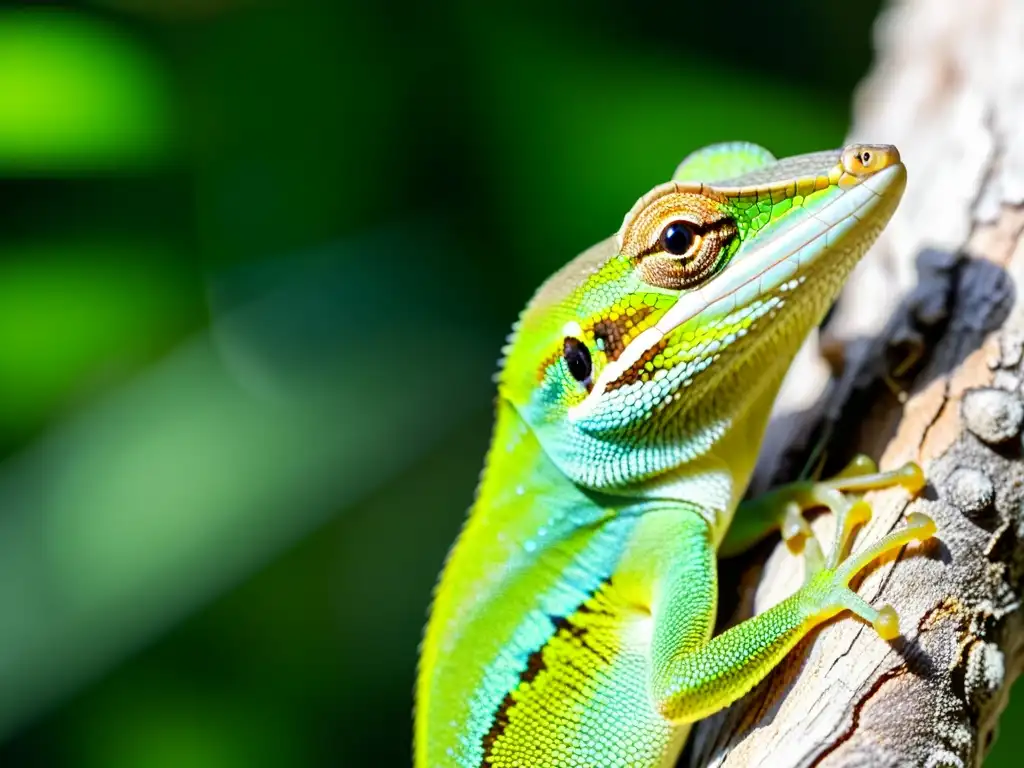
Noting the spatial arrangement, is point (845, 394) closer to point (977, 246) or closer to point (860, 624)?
point (977, 246)

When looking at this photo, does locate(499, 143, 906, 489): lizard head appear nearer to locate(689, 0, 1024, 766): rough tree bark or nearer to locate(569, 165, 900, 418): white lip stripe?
locate(569, 165, 900, 418): white lip stripe

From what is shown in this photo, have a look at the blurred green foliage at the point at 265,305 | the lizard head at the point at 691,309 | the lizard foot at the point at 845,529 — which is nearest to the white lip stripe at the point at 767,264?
the lizard head at the point at 691,309

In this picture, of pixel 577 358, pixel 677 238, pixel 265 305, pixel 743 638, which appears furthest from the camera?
pixel 265 305

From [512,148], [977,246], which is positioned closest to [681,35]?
[512,148]

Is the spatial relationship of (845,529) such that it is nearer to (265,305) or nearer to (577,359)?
(577,359)

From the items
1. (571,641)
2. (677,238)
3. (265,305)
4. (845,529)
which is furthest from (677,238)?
(265,305)

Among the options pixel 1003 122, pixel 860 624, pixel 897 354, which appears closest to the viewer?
pixel 860 624

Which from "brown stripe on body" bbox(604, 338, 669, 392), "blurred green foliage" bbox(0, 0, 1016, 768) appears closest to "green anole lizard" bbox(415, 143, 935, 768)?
"brown stripe on body" bbox(604, 338, 669, 392)
